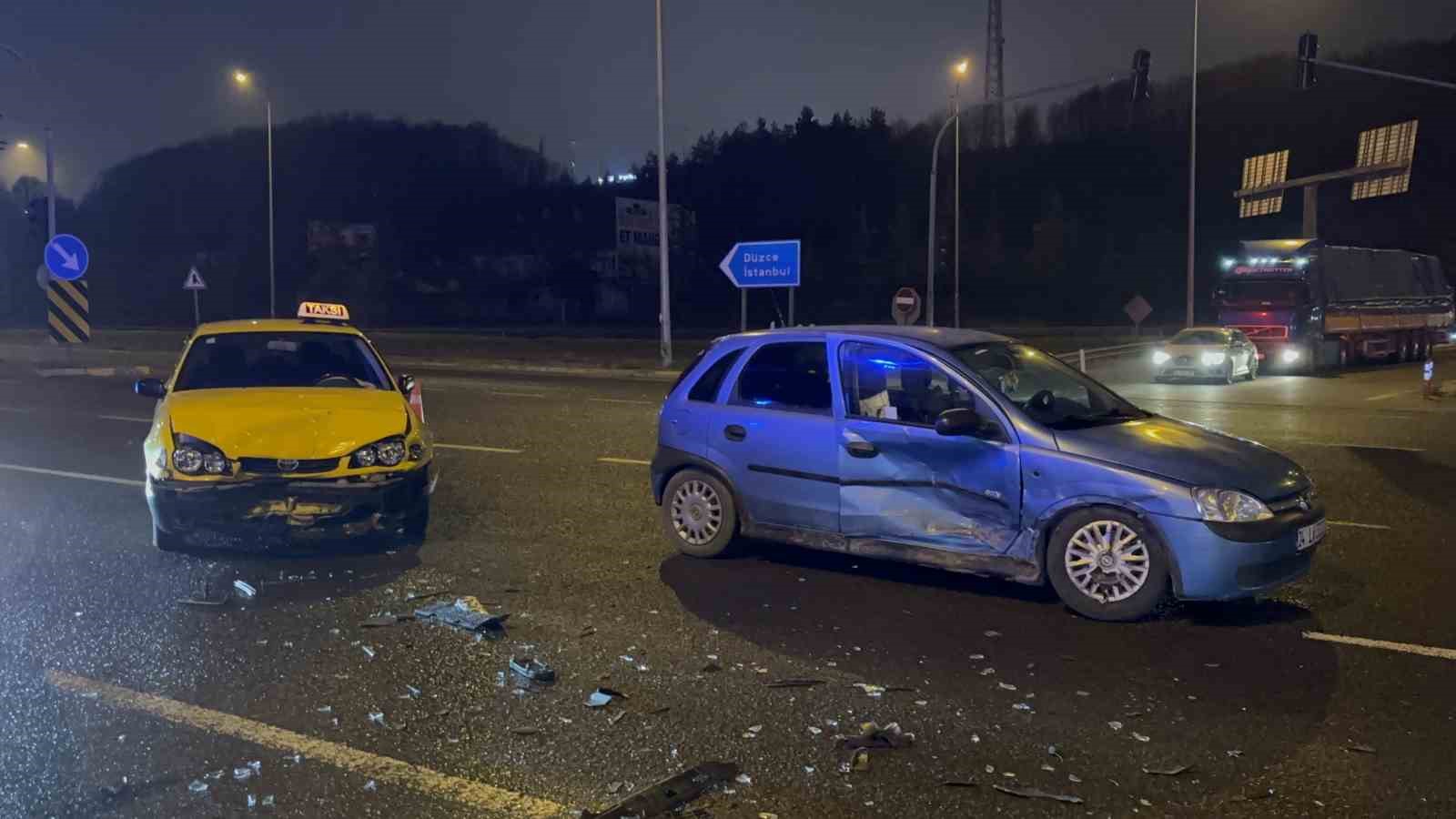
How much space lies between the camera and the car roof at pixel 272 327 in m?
8.83

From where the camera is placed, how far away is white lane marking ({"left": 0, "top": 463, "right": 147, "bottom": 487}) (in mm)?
10950

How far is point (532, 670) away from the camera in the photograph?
5418 millimetres

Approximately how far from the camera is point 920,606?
6613mm

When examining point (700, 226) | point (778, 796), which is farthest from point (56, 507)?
point (700, 226)

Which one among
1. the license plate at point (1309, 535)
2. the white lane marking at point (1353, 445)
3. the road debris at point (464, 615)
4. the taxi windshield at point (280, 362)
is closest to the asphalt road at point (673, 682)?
the road debris at point (464, 615)

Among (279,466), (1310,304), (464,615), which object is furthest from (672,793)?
(1310,304)

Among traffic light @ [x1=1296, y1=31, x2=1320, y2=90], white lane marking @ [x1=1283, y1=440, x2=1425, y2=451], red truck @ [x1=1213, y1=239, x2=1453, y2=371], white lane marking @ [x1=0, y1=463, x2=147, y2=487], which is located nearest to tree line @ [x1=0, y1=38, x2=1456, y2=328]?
red truck @ [x1=1213, y1=239, x2=1453, y2=371]

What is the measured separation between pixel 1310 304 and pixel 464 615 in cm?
2893

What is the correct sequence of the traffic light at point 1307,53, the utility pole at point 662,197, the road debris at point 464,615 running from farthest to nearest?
the utility pole at point 662,197 → the traffic light at point 1307,53 → the road debris at point 464,615

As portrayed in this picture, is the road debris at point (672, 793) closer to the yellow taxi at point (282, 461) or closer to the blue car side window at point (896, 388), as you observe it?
the blue car side window at point (896, 388)

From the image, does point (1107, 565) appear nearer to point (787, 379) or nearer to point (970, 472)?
point (970, 472)

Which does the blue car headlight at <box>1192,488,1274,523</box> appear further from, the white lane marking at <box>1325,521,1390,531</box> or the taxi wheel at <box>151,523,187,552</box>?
the taxi wheel at <box>151,523,187,552</box>

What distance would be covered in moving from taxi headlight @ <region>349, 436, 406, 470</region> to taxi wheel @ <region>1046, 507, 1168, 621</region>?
423 cm

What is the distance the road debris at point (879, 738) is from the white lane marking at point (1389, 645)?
2.65 meters
